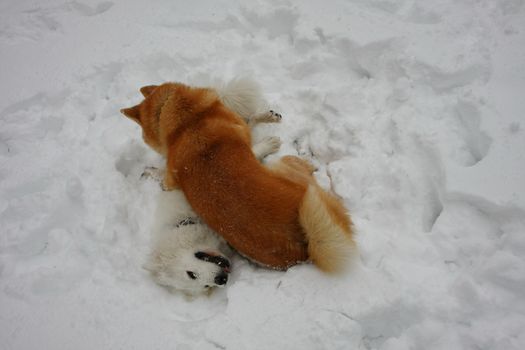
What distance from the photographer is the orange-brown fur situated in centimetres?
237

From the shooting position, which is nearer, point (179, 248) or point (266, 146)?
point (179, 248)

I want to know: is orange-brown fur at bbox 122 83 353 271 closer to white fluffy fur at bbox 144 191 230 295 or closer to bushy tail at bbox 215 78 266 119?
white fluffy fur at bbox 144 191 230 295

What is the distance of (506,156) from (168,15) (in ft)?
12.0

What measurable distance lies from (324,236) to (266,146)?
1246 mm

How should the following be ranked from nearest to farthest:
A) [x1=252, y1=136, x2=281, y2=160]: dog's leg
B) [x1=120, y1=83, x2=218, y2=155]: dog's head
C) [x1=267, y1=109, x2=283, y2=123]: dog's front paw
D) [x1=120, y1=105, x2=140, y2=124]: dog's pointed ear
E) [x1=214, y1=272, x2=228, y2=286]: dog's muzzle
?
[x1=214, y1=272, x2=228, y2=286]: dog's muzzle, [x1=120, y1=83, x2=218, y2=155]: dog's head, [x1=120, y1=105, x2=140, y2=124]: dog's pointed ear, [x1=252, y1=136, x2=281, y2=160]: dog's leg, [x1=267, y1=109, x2=283, y2=123]: dog's front paw

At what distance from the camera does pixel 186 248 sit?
293cm

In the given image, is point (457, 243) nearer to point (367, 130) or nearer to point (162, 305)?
point (367, 130)

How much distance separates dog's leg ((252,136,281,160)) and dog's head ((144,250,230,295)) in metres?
0.97

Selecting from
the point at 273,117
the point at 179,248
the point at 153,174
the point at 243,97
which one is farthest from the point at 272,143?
the point at 179,248

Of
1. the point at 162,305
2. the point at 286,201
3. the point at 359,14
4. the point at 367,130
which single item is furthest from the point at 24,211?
the point at 359,14

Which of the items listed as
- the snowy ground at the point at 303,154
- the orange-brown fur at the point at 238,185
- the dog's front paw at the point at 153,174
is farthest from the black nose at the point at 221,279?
the dog's front paw at the point at 153,174

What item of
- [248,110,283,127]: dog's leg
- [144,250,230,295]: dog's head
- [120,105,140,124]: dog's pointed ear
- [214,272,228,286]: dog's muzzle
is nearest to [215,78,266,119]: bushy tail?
[248,110,283,127]: dog's leg

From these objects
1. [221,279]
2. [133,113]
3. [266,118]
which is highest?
[266,118]

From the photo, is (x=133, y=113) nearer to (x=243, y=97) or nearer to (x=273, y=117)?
(x=243, y=97)
